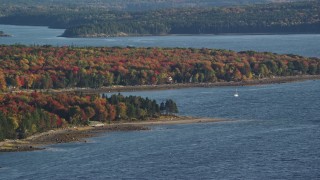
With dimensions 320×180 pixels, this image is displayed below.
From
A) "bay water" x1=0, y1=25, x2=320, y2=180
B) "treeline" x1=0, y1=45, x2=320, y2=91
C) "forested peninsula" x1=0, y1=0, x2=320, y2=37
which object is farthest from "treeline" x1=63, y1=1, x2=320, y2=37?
"bay water" x1=0, y1=25, x2=320, y2=180

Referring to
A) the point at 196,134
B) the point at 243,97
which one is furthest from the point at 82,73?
the point at 196,134

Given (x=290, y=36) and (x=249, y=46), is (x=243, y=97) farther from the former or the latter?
(x=290, y=36)

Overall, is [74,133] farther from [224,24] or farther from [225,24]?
[224,24]

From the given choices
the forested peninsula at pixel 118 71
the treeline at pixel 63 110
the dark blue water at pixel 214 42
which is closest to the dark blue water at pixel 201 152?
the treeline at pixel 63 110

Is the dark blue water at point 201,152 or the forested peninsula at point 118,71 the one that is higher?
the forested peninsula at point 118,71

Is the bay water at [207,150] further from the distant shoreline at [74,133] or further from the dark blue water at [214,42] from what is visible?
the dark blue water at [214,42]

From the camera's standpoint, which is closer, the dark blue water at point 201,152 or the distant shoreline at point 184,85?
the dark blue water at point 201,152
